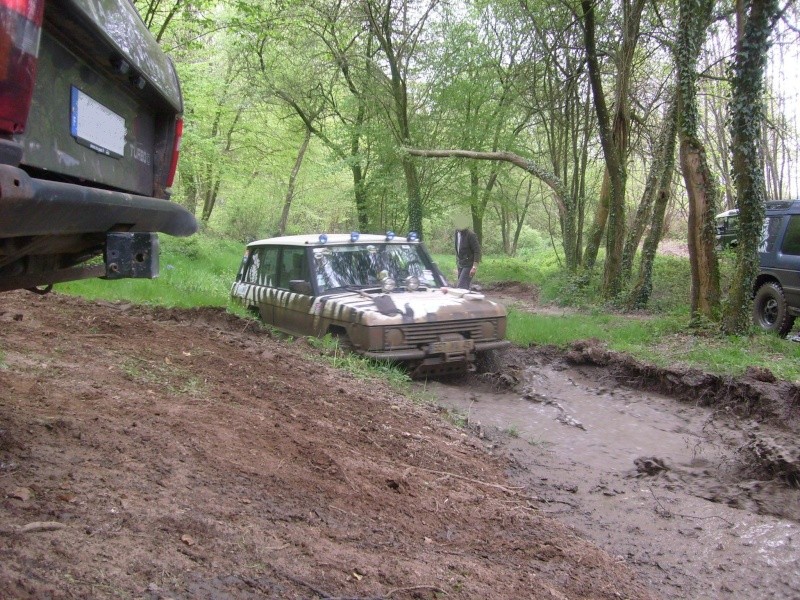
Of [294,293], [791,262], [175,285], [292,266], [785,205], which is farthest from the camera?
[175,285]

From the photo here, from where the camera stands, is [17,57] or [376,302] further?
[376,302]

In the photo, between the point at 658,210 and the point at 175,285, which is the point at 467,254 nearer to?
the point at 658,210

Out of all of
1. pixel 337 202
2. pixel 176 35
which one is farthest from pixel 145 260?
pixel 337 202

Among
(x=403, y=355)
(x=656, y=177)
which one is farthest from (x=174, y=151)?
(x=656, y=177)

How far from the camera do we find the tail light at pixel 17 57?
196cm

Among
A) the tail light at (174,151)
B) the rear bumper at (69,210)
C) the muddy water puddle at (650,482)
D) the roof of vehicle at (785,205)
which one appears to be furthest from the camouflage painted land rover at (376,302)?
the roof of vehicle at (785,205)

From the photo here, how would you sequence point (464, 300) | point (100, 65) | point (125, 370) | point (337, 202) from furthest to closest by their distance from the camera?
point (337, 202) → point (464, 300) → point (125, 370) → point (100, 65)

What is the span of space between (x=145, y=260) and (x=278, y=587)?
158 cm

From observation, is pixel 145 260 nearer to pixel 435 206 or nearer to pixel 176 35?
pixel 176 35

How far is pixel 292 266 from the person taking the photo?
8.45 metres

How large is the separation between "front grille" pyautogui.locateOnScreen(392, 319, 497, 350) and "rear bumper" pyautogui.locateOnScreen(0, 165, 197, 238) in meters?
3.98

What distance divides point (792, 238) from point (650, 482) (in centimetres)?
759

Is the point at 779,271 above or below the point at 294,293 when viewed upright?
above

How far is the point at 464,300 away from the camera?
7.71 meters
